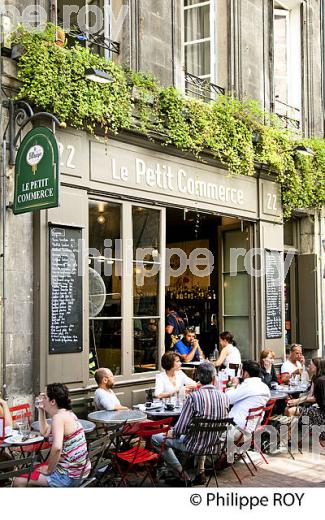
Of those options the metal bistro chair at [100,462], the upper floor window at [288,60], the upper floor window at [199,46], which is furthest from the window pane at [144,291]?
the upper floor window at [288,60]

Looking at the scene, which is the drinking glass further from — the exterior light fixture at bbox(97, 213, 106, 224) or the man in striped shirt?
the exterior light fixture at bbox(97, 213, 106, 224)

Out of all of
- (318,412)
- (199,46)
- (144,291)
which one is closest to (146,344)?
(144,291)

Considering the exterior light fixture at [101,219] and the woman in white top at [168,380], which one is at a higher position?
the exterior light fixture at [101,219]

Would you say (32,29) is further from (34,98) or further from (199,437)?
(199,437)

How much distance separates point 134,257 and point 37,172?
2.72 meters

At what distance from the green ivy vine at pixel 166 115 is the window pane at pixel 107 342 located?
8.64ft

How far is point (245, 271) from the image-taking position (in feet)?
39.1

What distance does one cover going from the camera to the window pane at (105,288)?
864cm

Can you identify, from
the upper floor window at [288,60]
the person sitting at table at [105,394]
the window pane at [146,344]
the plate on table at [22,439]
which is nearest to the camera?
the plate on table at [22,439]

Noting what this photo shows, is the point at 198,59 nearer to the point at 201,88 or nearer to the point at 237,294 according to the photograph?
the point at 201,88

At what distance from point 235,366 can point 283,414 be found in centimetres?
128

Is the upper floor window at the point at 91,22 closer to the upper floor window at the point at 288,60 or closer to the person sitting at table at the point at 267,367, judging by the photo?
the upper floor window at the point at 288,60

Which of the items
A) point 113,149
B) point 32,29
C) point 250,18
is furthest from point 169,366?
point 250,18
